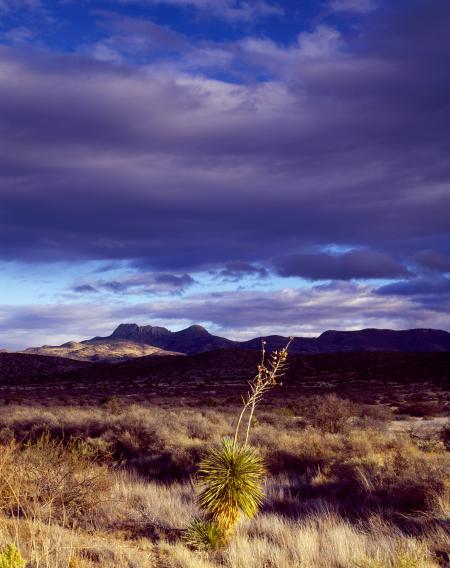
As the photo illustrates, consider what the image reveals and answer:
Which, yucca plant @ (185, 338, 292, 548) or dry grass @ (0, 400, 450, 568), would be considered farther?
yucca plant @ (185, 338, 292, 548)

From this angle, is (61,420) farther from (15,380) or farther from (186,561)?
(15,380)

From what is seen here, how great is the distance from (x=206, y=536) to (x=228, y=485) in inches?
37.4

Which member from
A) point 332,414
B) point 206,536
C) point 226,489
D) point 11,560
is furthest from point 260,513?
point 332,414

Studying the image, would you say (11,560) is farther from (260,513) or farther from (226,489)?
(260,513)

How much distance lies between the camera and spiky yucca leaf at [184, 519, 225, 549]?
9.26m

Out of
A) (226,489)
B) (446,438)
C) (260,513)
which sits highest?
(226,489)

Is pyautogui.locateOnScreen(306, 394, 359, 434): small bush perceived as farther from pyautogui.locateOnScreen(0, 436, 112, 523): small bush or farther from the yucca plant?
the yucca plant

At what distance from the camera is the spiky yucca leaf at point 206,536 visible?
926 cm

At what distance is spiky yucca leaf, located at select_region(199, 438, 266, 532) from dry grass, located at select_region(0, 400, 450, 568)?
50 cm

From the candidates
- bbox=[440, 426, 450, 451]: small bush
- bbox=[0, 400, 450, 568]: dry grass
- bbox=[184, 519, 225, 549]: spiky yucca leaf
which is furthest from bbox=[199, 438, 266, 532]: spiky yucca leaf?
bbox=[440, 426, 450, 451]: small bush

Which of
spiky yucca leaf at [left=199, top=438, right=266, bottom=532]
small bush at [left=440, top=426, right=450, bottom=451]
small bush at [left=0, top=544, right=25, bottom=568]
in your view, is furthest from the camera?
small bush at [left=440, top=426, right=450, bottom=451]

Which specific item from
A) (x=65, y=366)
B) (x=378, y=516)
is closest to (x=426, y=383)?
(x=378, y=516)

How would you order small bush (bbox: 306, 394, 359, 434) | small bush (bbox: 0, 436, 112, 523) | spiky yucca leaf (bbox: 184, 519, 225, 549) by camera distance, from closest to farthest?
spiky yucca leaf (bbox: 184, 519, 225, 549) → small bush (bbox: 0, 436, 112, 523) → small bush (bbox: 306, 394, 359, 434)

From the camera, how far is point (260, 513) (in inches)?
483
